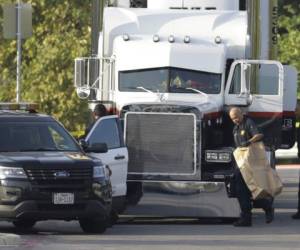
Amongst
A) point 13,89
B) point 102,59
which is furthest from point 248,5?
point 13,89

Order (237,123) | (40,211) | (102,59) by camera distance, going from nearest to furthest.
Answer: (40,211), (237,123), (102,59)

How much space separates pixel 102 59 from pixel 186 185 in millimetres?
2803

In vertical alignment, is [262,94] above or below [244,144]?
above

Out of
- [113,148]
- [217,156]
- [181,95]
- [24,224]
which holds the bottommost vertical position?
[24,224]

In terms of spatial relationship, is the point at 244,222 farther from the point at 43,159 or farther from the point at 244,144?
the point at 43,159

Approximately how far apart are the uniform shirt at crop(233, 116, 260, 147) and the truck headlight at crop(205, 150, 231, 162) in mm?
322

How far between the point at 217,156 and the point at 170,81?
1488 mm

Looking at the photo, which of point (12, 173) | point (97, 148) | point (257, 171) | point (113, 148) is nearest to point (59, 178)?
point (12, 173)

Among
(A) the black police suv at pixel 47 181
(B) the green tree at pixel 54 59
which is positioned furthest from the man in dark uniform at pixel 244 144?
(B) the green tree at pixel 54 59

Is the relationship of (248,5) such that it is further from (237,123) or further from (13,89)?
(13,89)

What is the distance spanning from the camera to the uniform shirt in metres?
18.9

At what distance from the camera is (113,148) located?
1828 centimetres

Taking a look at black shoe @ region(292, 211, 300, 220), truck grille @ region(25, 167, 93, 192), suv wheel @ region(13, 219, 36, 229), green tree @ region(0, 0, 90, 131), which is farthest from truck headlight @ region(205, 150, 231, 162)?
green tree @ region(0, 0, 90, 131)

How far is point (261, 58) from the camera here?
2106 cm
